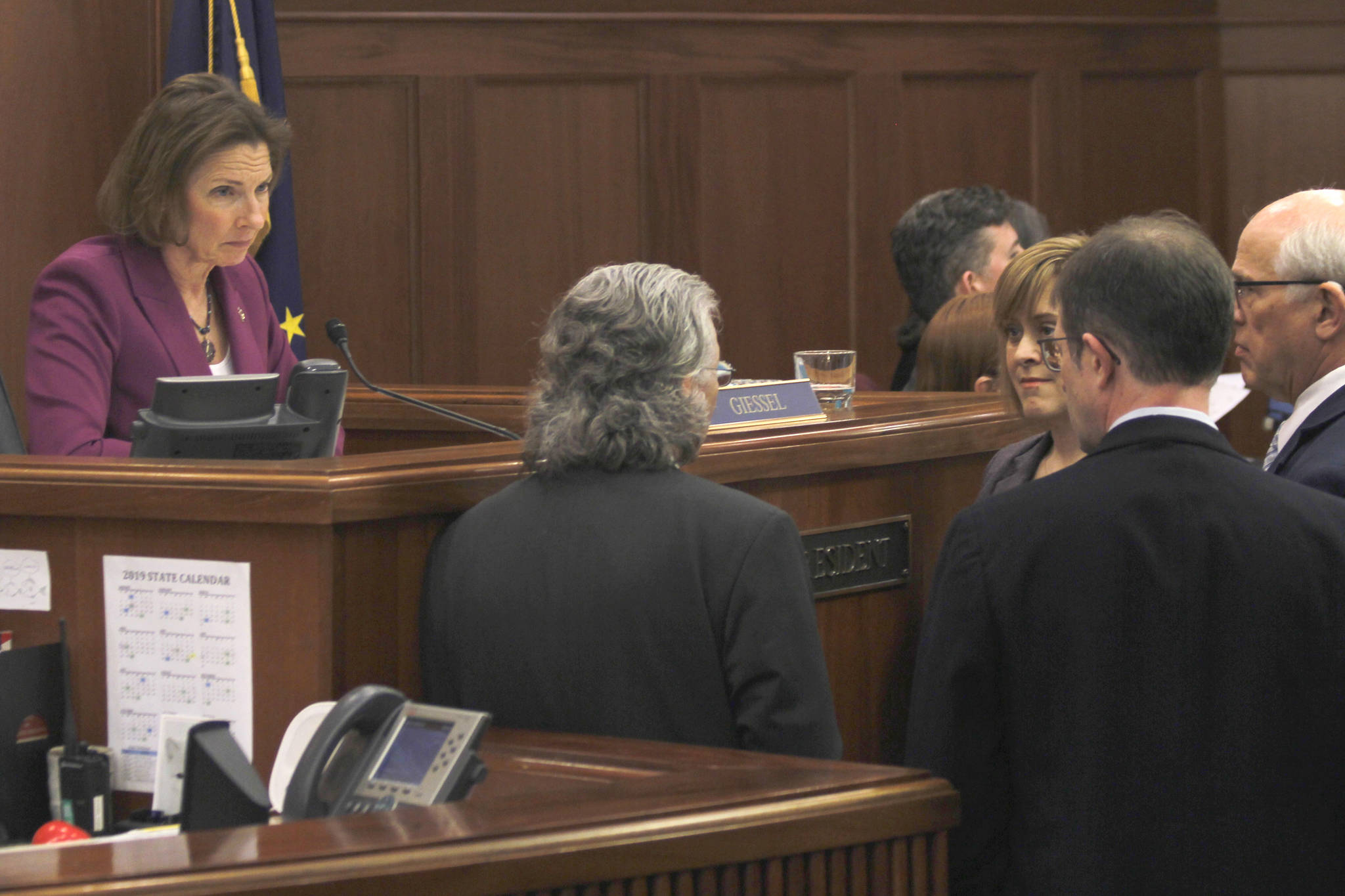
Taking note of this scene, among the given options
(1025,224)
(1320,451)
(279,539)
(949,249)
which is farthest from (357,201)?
(1320,451)

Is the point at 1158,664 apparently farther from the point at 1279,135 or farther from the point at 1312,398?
the point at 1279,135

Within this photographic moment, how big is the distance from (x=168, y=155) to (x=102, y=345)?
38 cm

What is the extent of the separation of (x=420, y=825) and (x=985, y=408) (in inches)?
66.5

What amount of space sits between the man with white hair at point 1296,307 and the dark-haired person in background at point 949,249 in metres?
1.57

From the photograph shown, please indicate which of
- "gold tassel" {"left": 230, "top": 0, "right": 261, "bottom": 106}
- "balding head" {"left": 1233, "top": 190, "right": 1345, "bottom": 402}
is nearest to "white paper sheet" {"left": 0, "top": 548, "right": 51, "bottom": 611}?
"balding head" {"left": 1233, "top": 190, "right": 1345, "bottom": 402}

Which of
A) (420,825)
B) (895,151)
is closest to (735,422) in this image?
(420,825)

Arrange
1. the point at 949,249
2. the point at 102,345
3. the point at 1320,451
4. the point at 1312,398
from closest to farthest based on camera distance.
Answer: the point at 1320,451, the point at 1312,398, the point at 102,345, the point at 949,249

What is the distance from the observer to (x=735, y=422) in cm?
227

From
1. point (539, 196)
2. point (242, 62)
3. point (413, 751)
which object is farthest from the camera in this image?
point (539, 196)

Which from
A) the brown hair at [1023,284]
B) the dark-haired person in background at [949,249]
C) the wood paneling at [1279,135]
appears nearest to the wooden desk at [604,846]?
the brown hair at [1023,284]

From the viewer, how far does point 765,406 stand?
2.33m

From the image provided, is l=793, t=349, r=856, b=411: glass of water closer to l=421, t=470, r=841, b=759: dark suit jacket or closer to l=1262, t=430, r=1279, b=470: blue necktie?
l=1262, t=430, r=1279, b=470: blue necktie

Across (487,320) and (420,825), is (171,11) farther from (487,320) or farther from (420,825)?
(420,825)

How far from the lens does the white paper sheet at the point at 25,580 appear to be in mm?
1756
